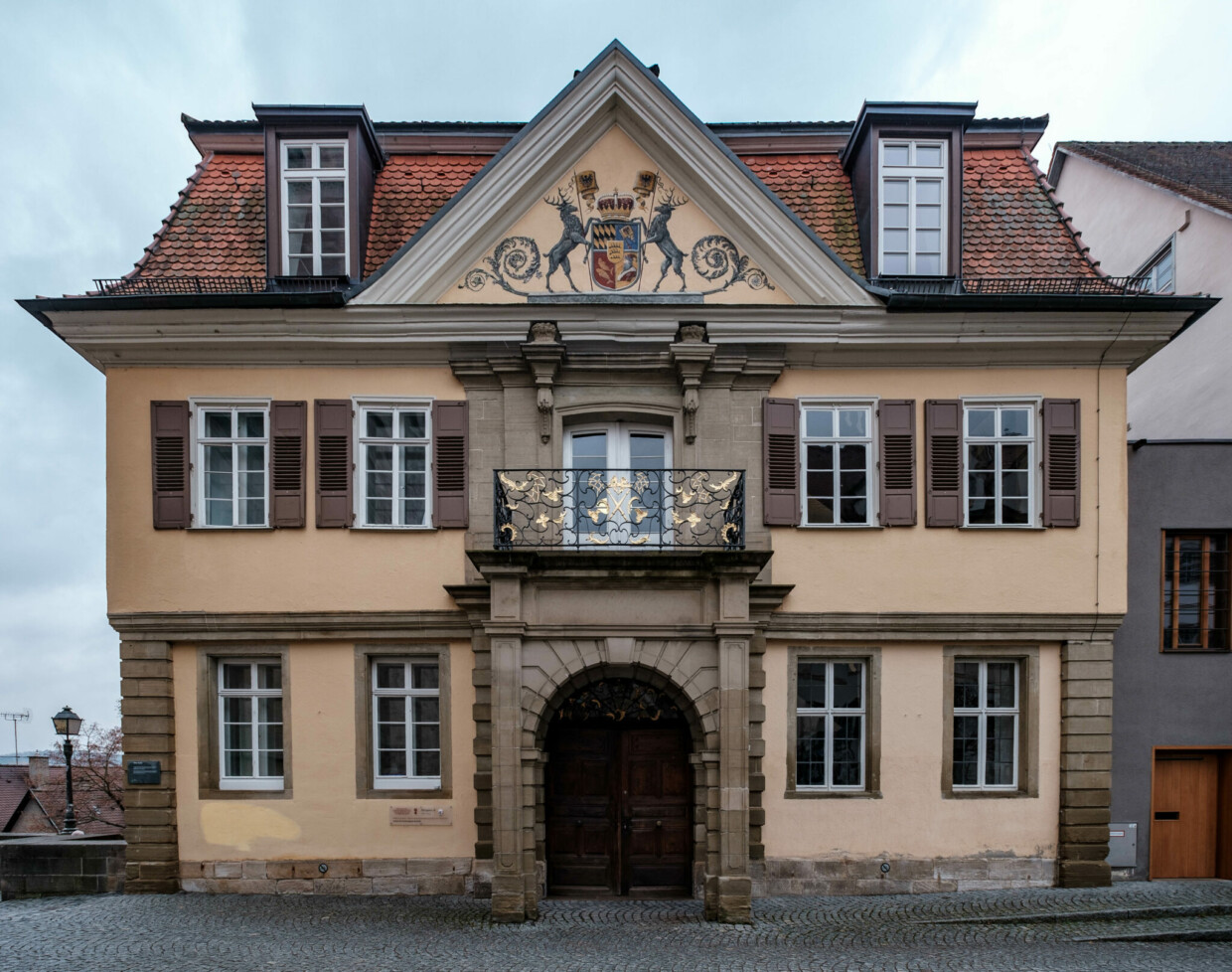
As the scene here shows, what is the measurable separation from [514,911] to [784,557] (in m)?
Result: 5.07

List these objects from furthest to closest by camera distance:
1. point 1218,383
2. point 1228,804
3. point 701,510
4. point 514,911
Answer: point 1218,383 < point 1228,804 < point 701,510 < point 514,911

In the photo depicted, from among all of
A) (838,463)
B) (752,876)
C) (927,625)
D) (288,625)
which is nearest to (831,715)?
(927,625)

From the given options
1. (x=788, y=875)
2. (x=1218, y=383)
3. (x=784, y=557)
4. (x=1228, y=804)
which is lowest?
(x=788, y=875)

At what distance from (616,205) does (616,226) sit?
0.26 m

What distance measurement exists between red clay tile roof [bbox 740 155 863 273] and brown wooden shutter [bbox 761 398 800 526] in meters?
2.25

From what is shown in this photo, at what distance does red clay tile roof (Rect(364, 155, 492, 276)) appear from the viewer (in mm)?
11102

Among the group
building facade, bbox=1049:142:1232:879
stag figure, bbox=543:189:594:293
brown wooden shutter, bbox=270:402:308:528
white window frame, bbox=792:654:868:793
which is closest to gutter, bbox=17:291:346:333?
brown wooden shutter, bbox=270:402:308:528

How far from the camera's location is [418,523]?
10430 mm

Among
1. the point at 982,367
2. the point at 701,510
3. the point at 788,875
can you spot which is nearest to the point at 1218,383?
the point at 982,367

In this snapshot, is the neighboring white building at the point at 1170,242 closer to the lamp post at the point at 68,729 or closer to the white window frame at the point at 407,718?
the white window frame at the point at 407,718

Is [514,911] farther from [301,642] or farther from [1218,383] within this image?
[1218,383]

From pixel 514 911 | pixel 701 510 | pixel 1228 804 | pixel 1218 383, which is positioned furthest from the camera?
pixel 1218 383

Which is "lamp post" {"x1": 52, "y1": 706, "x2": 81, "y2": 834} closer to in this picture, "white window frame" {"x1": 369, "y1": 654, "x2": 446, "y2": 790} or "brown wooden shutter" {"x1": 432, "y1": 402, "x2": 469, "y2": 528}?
"white window frame" {"x1": 369, "y1": 654, "x2": 446, "y2": 790}

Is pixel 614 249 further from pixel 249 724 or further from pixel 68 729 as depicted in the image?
pixel 68 729
